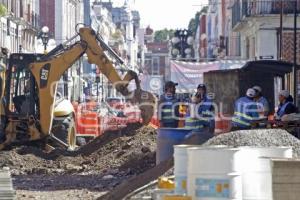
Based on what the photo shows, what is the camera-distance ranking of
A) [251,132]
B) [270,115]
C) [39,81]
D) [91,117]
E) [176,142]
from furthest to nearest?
1. [91,117]
2. [39,81]
3. [270,115]
4. [176,142]
5. [251,132]

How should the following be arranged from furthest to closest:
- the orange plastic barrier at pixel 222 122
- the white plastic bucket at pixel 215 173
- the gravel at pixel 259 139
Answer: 1. the orange plastic barrier at pixel 222 122
2. the gravel at pixel 259 139
3. the white plastic bucket at pixel 215 173

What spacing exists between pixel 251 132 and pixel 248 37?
126ft

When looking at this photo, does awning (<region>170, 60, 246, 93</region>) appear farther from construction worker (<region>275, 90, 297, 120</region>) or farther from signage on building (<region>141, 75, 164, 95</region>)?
construction worker (<region>275, 90, 297, 120</region>)

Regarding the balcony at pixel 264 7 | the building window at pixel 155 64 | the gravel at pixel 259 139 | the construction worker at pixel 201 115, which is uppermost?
the building window at pixel 155 64

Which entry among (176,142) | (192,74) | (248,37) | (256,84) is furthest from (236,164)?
(248,37)

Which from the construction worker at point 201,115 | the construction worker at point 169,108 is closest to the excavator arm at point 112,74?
the construction worker at point 169,108

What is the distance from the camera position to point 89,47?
90.0ft

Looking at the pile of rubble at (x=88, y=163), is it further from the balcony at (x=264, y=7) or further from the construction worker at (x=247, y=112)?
the balcony at (x=264, y=7)

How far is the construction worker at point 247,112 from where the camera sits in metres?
19.4

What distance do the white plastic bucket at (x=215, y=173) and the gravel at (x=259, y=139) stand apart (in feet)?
11.9

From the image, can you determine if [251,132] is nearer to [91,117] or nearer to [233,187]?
[233,187]

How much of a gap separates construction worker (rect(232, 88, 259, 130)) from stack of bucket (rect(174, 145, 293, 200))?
28.9 ft

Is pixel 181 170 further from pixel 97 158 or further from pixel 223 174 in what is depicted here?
pixel 97 158

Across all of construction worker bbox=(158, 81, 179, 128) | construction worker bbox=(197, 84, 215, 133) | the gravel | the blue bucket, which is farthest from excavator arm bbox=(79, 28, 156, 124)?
the gravel
